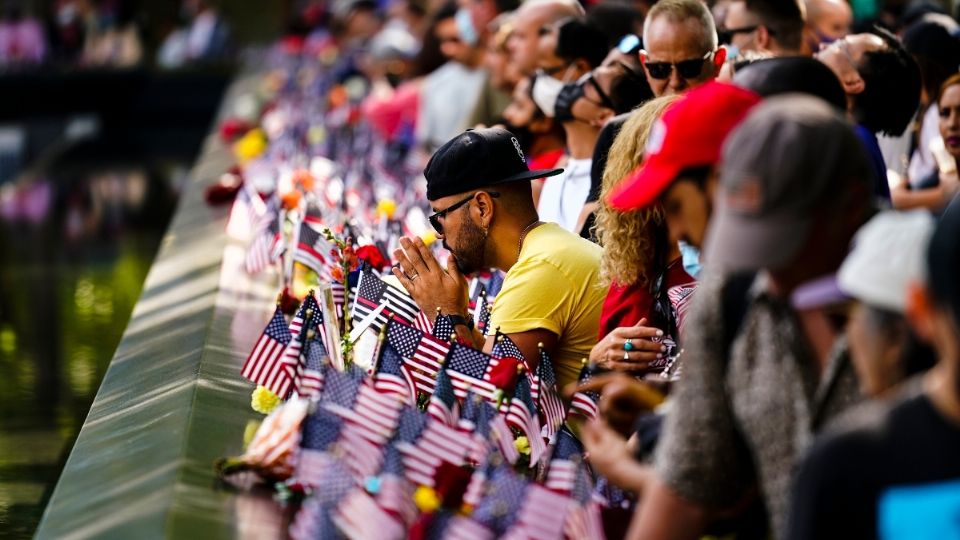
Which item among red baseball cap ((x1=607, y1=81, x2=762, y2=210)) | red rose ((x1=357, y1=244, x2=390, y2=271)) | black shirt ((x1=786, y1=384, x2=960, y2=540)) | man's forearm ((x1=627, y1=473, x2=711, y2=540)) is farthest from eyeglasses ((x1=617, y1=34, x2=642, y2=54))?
black shirt ((x1=786, y1=384, x2=960, y2=540))

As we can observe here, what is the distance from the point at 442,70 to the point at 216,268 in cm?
435

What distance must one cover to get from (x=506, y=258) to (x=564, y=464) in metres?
1.55

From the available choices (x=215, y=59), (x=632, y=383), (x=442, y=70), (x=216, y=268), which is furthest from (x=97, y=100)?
(x=632, y=383)

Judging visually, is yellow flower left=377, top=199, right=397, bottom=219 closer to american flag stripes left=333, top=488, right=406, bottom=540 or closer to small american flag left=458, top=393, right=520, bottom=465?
small american flag left=458, top=393, right=520, bottom=465

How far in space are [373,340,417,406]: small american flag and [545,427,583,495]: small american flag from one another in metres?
0.42

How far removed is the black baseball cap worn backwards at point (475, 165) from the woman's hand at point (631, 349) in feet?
2.58

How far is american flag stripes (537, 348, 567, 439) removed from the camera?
4.76 metres

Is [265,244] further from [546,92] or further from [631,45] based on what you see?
[631,45]

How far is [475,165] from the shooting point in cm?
533

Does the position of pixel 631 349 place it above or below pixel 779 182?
below

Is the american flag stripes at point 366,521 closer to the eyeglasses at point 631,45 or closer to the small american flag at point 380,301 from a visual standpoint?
the small american flag at point 380,301

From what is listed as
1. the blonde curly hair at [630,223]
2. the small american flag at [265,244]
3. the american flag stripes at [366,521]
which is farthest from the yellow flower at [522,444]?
the small american flag at [265,244]

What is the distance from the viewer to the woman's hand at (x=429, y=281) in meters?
5.29

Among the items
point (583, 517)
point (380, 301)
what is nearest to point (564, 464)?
point (583, 517)
